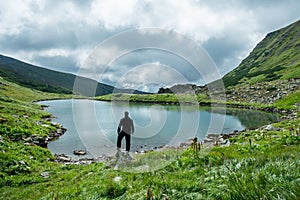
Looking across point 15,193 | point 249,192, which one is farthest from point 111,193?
point 15,193

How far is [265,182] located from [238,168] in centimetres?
176

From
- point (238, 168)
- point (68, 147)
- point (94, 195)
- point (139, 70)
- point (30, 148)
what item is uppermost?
point (139, 70)

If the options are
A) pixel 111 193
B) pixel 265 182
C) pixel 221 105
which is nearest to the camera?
pixel 265 182

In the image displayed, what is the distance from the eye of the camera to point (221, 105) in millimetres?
105438

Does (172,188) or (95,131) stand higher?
(172,188)

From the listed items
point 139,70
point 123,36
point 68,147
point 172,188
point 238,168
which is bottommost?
point 68,147

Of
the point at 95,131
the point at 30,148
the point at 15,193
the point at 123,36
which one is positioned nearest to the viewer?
the point at 15,193

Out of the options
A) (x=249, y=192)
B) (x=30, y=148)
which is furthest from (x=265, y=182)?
(x=30, y=148)

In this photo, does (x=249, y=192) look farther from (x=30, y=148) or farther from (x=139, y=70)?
(x=30, y=148)

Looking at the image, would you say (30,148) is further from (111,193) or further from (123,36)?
(111,193)

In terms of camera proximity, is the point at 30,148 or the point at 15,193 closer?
the point at 15,193

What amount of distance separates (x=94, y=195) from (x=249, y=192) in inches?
187

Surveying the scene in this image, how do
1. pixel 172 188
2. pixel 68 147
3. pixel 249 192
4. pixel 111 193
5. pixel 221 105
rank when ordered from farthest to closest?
pixel 221 105 < pixel 68 147 < pixel 111 193 < pixel 172 188 < pixel 249 192

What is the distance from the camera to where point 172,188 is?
662cm
